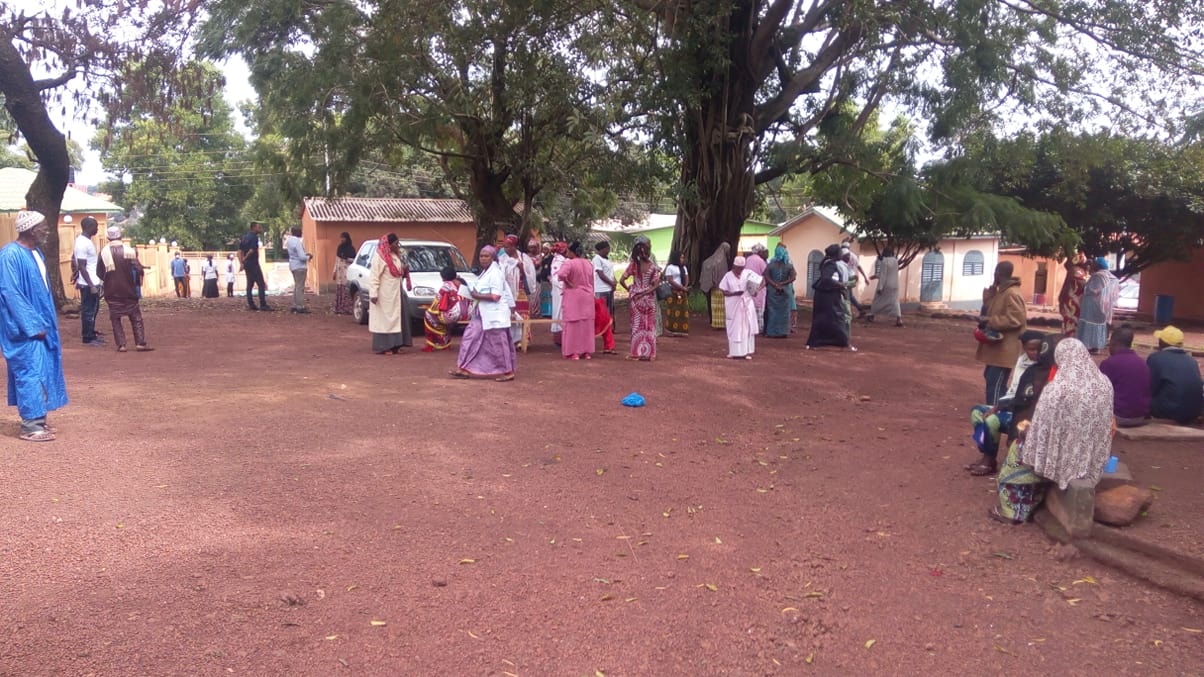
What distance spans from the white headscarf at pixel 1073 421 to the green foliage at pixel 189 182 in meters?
43.1

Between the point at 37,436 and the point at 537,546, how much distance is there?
13.3 ft

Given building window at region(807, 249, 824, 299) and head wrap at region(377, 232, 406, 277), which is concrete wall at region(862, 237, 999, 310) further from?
head wrap at region(377, 232, 406, 277)

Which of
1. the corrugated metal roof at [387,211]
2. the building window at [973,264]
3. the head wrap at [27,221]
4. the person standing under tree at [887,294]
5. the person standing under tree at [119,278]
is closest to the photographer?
the head wrap at [27,221]

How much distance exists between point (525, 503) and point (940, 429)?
4.23m

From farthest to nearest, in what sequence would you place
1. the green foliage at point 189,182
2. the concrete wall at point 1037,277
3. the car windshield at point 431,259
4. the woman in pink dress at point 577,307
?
the green foliage at point 189,182
the concrete wall at point 1037,277
the car windshield at point 431,259
the woman in pink dress at point 577,307

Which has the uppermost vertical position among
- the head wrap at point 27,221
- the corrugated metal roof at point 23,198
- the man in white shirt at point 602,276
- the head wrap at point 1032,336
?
the corrugated metal roof at point 23,198

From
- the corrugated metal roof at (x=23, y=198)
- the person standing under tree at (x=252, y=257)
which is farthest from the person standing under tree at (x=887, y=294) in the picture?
the corrugated metal roof at (x=23, y=198)

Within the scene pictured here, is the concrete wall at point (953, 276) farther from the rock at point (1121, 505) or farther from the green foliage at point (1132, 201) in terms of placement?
the rock at point (1121, 505)

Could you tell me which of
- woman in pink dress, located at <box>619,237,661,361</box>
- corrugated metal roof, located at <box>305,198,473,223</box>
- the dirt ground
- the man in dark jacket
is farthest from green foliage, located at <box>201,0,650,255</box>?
corrugated metal roof, located at <box>305,198,473,223</box>

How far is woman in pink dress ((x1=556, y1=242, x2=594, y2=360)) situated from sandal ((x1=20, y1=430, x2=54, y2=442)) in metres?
5.80

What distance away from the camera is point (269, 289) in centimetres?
3005

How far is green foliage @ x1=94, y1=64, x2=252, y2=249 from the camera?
1697 inches

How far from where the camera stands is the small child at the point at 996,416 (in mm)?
5578

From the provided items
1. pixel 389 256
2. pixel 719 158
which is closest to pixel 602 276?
pixel 389 256
